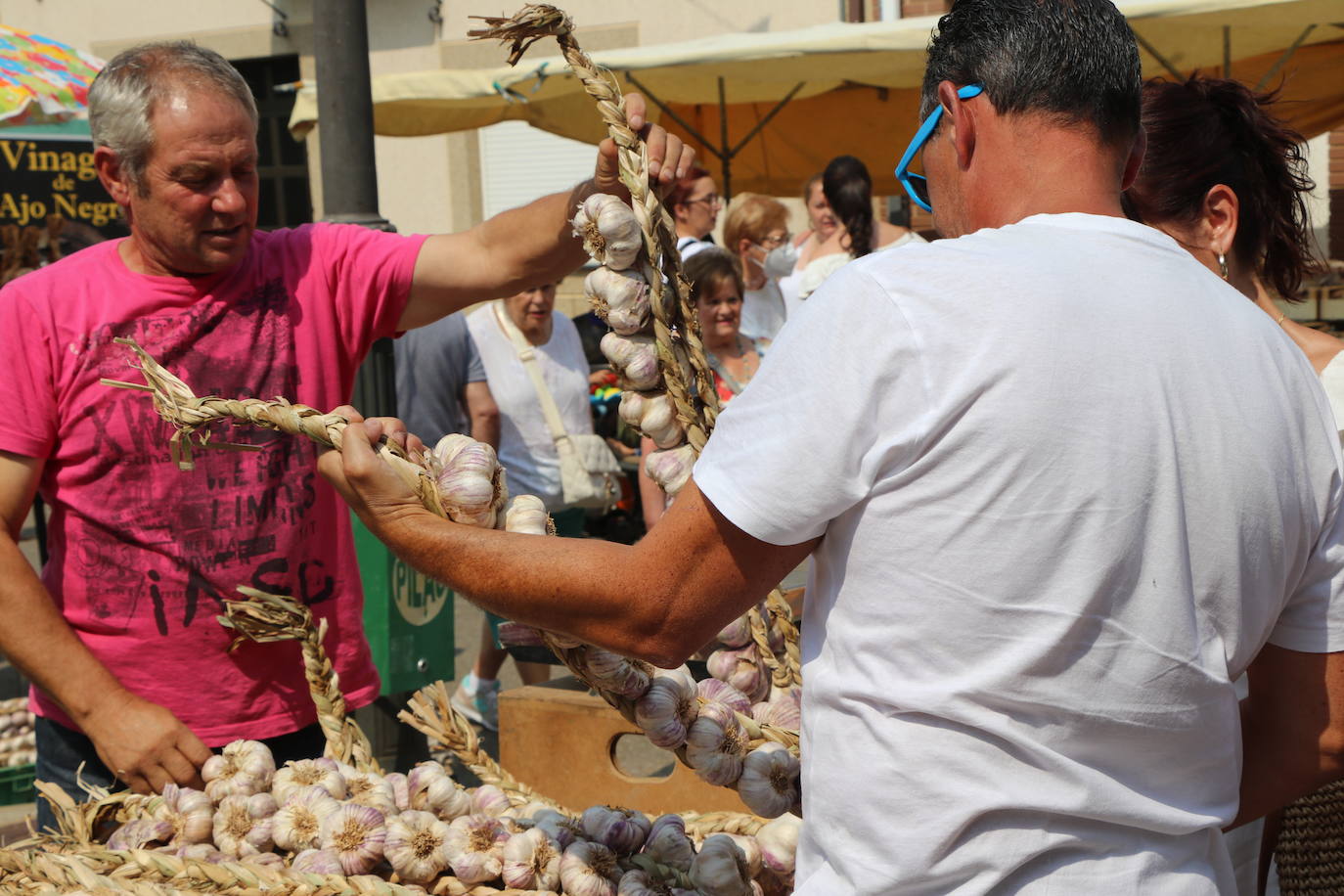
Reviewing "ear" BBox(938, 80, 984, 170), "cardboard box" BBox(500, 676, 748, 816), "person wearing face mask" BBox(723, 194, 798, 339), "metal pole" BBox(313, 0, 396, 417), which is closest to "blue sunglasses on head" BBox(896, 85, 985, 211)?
"ear" BBox(938, 80, 984, 170)

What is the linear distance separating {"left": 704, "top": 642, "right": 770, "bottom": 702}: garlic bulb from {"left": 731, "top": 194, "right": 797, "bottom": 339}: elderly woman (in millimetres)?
3881

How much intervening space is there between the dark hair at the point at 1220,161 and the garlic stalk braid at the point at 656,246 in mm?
736

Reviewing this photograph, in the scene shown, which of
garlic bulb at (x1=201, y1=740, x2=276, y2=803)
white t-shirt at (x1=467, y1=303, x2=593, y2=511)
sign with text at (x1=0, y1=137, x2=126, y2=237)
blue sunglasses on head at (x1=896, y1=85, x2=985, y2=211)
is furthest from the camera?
sign with text at (x1=0, y1=137, x2=126, y2=237)

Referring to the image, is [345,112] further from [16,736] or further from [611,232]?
[611,232]

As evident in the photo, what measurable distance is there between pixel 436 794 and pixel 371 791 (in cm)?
11

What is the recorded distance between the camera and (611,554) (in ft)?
3.60

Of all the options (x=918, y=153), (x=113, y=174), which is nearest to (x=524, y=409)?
(x=113, y=174)

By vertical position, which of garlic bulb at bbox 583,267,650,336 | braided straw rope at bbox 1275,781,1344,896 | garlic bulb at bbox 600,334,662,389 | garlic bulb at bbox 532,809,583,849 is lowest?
braided straw rope at bbox 1275,781,1344,896

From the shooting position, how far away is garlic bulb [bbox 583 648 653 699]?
1.35 metres

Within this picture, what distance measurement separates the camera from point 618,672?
1.37 m

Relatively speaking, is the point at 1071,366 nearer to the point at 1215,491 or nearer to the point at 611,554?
the point at 1215,491

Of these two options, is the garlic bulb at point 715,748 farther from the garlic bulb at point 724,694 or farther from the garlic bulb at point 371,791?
the garlic bulb at point 371,791

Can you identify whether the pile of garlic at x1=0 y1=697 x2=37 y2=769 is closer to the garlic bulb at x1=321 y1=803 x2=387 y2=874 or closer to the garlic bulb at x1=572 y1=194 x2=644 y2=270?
the garlic bulb at x1=321 y1=803 x2=387 y2=874

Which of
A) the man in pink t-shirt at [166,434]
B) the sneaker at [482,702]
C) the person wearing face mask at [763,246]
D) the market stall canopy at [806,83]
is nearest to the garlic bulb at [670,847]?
the man in pink t-shirt at [166,434]
